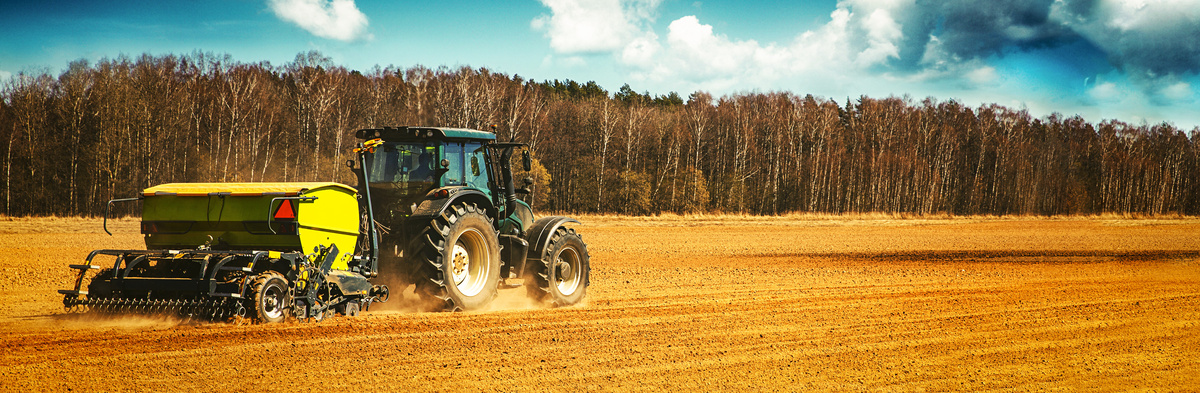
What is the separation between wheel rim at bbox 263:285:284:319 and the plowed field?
24 cm

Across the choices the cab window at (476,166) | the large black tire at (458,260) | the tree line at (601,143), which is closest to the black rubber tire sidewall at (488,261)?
the large black tire at (458,260)

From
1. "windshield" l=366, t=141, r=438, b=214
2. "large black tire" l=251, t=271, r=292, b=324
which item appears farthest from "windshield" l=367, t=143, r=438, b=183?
"large black tire" l=251, t=271, r=292, b=324

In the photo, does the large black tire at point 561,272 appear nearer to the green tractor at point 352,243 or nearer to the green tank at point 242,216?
the green tractor at point 352,243

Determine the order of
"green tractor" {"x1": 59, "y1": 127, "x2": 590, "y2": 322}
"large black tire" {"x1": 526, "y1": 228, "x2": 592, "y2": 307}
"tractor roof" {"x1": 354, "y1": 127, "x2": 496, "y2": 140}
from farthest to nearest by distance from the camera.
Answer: "large black tire" {"x1": 526, "y1": 228, "x2": 592, "y2": 307}, "tractor roof" {"x1": 354, "y1": 127, "x2": 496, "y2": 140}, "green tractor" {"x1": 59, "y1": 127, "x2": 590, "y2": 322}

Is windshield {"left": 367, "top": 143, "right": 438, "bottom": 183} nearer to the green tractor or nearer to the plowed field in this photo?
the green tractor

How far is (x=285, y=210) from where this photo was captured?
7.41 meters

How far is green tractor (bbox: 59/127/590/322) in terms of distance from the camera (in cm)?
721

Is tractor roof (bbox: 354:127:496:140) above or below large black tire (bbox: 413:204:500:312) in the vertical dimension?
above

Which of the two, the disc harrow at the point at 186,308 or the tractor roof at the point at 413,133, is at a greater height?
the tractor roof at the point at 413,133

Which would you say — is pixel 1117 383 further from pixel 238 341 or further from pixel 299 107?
pixel 299 107

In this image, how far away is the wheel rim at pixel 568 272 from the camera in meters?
10.3

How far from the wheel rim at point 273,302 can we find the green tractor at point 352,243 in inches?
0.5

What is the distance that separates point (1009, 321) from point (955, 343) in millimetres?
2063

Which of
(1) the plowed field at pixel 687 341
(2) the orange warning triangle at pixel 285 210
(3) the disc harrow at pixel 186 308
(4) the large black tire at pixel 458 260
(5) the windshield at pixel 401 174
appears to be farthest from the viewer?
(5) the windshield at pixel 401 174
